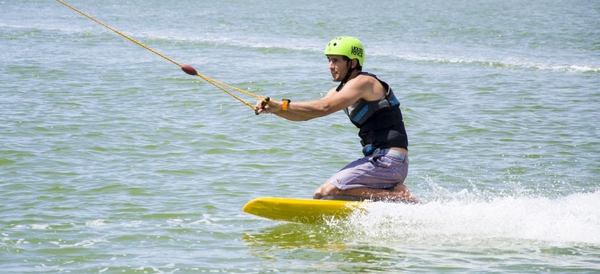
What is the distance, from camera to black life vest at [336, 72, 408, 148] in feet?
29.1

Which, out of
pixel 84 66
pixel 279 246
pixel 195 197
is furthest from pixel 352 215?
pixel 84 66

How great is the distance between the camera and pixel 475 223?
30.8ft

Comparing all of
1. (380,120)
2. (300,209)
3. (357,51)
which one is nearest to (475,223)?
(380,120)

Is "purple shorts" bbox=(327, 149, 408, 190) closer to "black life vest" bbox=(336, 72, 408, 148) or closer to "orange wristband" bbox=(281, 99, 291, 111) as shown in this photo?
"black life vest" bbox=(336, 72, 408, 148)

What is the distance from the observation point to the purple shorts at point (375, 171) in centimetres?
903

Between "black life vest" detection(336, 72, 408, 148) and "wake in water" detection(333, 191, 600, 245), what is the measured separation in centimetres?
61

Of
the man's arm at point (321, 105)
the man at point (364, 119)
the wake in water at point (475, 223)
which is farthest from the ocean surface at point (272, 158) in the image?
the man's arm at point (321, 105)

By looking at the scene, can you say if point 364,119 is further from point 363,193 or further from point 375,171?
point 363,193

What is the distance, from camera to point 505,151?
14.4 m

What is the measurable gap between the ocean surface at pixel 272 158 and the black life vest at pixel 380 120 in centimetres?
66

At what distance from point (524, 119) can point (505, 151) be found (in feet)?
9.83

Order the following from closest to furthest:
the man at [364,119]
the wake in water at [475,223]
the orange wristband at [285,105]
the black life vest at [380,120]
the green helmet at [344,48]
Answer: the orange wristband at [285,105]
the man at [364,119]
the green helmet at [344,48]
the black life vest at [380,120]
the wake in water at [475,223]

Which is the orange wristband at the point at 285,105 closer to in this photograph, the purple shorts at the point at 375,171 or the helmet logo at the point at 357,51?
the helmet logo at the point at 357,51

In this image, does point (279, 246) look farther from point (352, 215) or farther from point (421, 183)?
point (421, 183)
